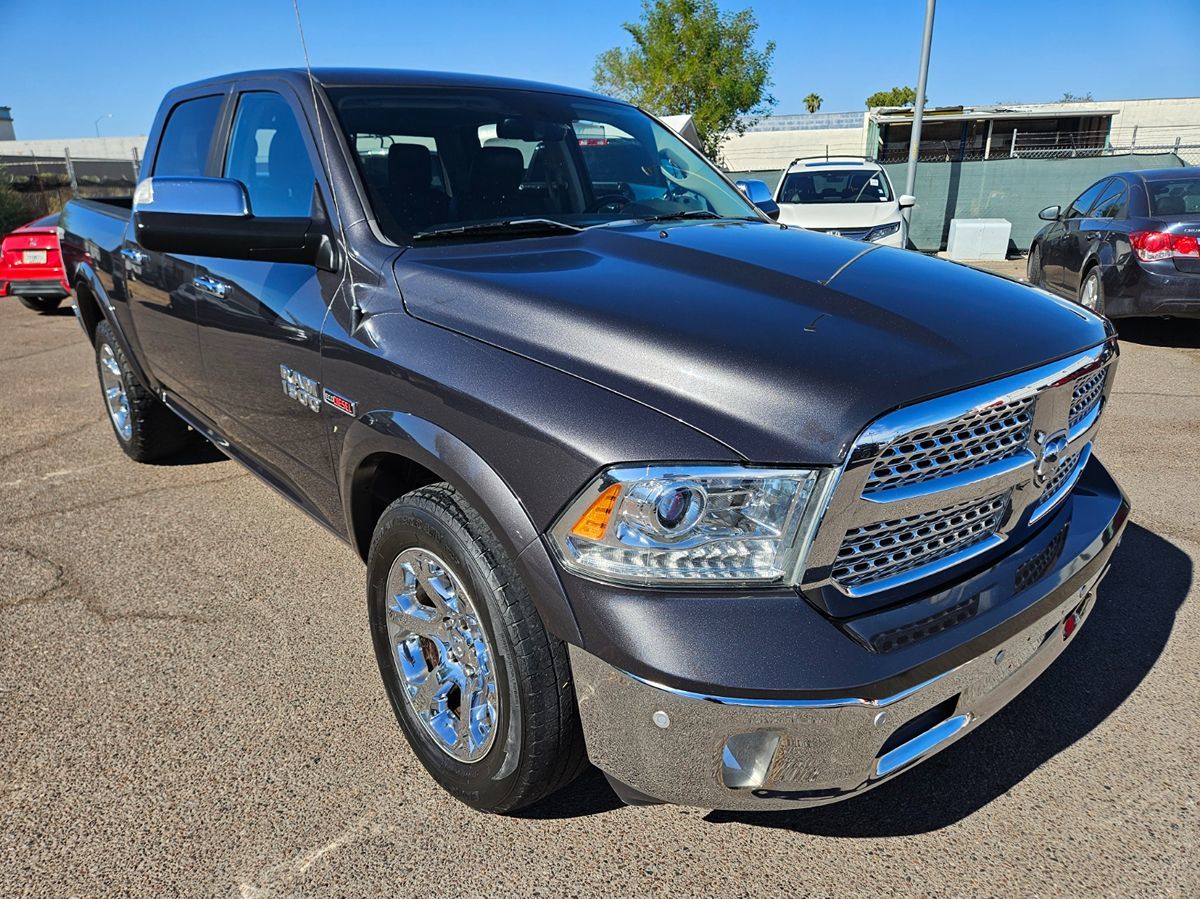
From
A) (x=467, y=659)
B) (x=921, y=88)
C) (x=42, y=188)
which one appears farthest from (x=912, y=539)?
(x=42, y=188)

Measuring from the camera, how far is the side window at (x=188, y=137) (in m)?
3.61

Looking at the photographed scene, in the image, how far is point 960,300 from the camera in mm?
2182

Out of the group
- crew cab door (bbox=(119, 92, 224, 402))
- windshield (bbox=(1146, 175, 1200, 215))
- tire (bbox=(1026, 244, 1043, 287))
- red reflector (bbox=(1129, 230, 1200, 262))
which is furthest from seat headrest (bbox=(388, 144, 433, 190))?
tire (bbox=(1026, 244, 1043, 287))

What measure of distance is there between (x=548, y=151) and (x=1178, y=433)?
4397 mm

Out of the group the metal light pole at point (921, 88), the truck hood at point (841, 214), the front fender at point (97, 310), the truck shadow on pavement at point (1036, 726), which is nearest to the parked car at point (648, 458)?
the truck shadow on pavement at point (1036, 726)

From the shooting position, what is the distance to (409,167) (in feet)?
9.04

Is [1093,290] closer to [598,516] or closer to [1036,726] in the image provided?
[1036,726]

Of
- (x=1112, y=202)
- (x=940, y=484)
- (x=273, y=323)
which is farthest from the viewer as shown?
(x=1112, y=202)

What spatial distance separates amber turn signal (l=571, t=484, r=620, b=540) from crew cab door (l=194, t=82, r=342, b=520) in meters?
1.15

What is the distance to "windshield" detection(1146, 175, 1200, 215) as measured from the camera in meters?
7.19

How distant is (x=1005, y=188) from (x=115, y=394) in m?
17.1

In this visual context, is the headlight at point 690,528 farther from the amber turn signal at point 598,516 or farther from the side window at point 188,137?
the side window at point 188,137

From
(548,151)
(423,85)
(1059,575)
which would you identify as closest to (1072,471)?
(1059,575)

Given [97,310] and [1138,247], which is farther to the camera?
[1138,247]
